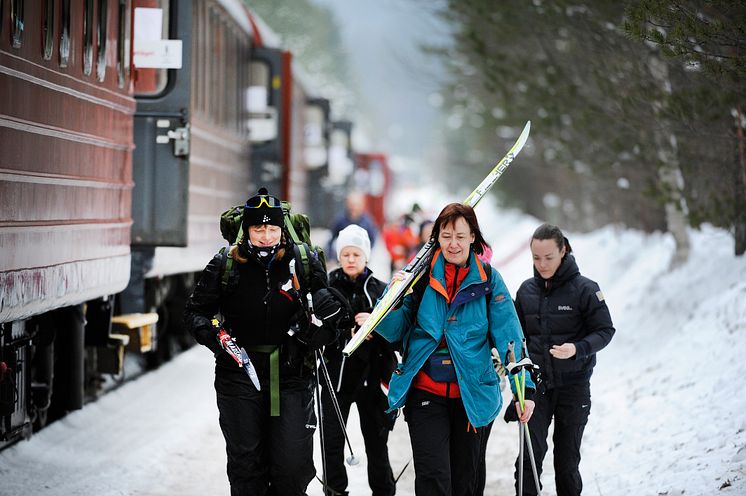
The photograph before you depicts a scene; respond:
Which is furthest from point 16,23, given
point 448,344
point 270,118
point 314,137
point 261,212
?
point 314,137

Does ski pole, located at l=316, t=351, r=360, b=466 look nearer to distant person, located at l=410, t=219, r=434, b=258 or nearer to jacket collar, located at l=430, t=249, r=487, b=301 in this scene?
jacket collar, located at l=430, t=249, r=487, b=301

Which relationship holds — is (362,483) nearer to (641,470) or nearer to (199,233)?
(641,470)

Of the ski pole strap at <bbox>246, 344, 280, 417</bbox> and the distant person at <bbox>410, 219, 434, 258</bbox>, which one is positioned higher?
the distant person at <bbox>410, 219, 434, 258</bbox>

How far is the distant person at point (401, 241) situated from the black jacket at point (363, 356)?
22.7 ft

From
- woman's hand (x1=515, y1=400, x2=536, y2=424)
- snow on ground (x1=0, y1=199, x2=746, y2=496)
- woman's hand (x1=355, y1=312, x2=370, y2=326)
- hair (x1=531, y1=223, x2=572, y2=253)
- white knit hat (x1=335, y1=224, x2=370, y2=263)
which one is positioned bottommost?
snow on ground (x1=0, y1=199, x2=746, y2=496)

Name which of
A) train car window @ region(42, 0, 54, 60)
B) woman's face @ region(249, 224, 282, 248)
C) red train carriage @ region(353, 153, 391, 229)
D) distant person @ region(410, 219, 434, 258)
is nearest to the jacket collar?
woman's face @ region(249, 224, 282, 248)

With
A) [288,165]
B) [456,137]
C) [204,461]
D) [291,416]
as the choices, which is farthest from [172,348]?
[456,137]

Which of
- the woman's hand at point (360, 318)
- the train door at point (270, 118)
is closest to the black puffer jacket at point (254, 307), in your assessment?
the woman's hand at point (360, 318)

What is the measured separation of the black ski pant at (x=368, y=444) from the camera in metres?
6.47

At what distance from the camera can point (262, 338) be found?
5543 millimetres

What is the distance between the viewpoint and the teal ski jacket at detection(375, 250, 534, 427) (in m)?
5.40

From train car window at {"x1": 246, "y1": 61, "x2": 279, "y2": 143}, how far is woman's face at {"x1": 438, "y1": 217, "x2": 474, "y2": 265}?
8.65 metres

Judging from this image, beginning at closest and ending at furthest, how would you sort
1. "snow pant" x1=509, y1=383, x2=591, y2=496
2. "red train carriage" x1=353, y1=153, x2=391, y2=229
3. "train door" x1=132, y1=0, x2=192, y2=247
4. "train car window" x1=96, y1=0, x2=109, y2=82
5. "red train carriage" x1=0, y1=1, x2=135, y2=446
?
"red train carriage" x1=0, y1=1, x2=135, y2=446
"snow pant" x1=509, y1=383, x2=591, y2=496
"train car window" x1=96, y1=0, x2=109, y2=82
"train door" x1=132, y1=0, x2=192, y2=247
"red train carriage" x1=353, y1=153, x2=391, y2=229

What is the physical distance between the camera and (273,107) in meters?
14.7
